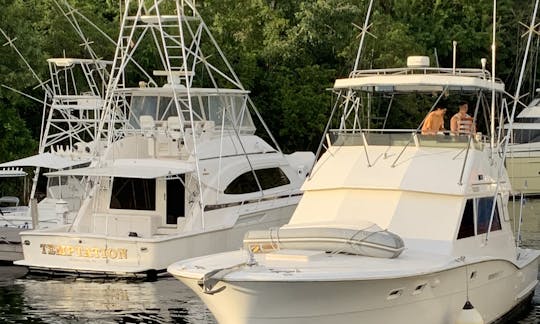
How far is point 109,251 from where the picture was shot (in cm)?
1998

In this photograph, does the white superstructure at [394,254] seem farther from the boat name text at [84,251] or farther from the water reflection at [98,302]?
the boat name text at [84,251]

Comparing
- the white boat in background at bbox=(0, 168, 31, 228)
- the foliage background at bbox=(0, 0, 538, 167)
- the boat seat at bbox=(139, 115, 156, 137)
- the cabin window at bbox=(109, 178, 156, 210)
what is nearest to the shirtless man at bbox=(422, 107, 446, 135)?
the cabin window at bbox=(109, 178, 156, 210)

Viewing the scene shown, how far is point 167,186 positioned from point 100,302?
4.16 m

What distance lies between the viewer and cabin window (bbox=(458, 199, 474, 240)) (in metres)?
14.9

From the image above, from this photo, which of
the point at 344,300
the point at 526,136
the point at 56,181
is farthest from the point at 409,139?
the point at 526,136

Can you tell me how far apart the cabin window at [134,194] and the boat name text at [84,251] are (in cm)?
200

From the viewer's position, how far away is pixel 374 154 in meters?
16.0

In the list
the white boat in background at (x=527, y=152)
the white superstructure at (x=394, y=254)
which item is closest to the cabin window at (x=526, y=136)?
the white boat in background at (x=527, y=152)

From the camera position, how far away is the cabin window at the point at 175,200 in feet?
72.3

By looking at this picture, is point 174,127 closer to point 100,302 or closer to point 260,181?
point 260,181

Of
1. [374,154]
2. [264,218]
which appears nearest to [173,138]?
[264,218]

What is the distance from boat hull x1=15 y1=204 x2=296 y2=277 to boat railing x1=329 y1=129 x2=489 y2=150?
4.97 meters

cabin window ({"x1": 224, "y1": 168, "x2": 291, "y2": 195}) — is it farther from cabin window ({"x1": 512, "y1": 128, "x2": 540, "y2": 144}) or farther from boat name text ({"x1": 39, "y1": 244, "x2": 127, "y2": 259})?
cabin window ({"x1": 512, "y1": 128, "x2": 540, "y2": 144})

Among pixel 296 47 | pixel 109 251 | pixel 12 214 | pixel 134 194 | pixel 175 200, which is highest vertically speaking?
pixel 296 47
